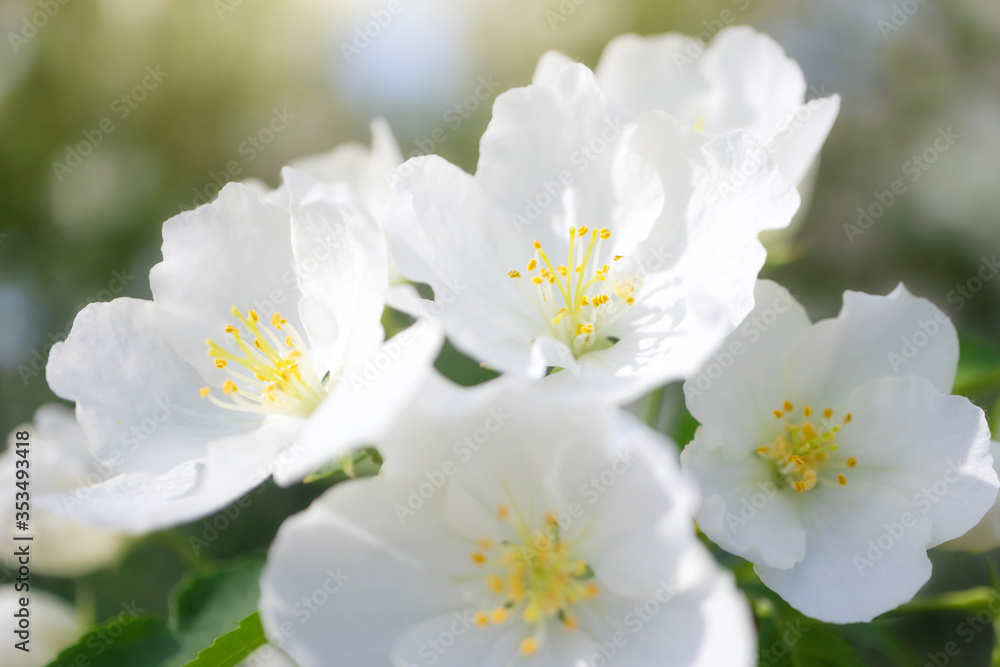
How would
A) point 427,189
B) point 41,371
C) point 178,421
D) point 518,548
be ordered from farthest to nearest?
point 41,371
point 178,421
point 427,189
point 518,548

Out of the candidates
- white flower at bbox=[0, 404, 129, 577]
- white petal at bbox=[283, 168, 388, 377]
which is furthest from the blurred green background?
white petal at bbox=[283, 168, 388, 377]

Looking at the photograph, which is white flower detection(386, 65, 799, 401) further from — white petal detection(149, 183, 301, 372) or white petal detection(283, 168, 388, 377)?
white petal detection(149, 183, 301, 372)

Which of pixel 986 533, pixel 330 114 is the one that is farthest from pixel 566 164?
pixel 330 114

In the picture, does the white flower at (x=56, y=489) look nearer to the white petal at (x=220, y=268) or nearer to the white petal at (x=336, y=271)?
the white petal at (x=220, y=268)

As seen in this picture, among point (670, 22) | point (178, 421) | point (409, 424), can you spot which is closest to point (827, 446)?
point (409, 424)

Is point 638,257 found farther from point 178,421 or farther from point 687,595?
point 178,421
